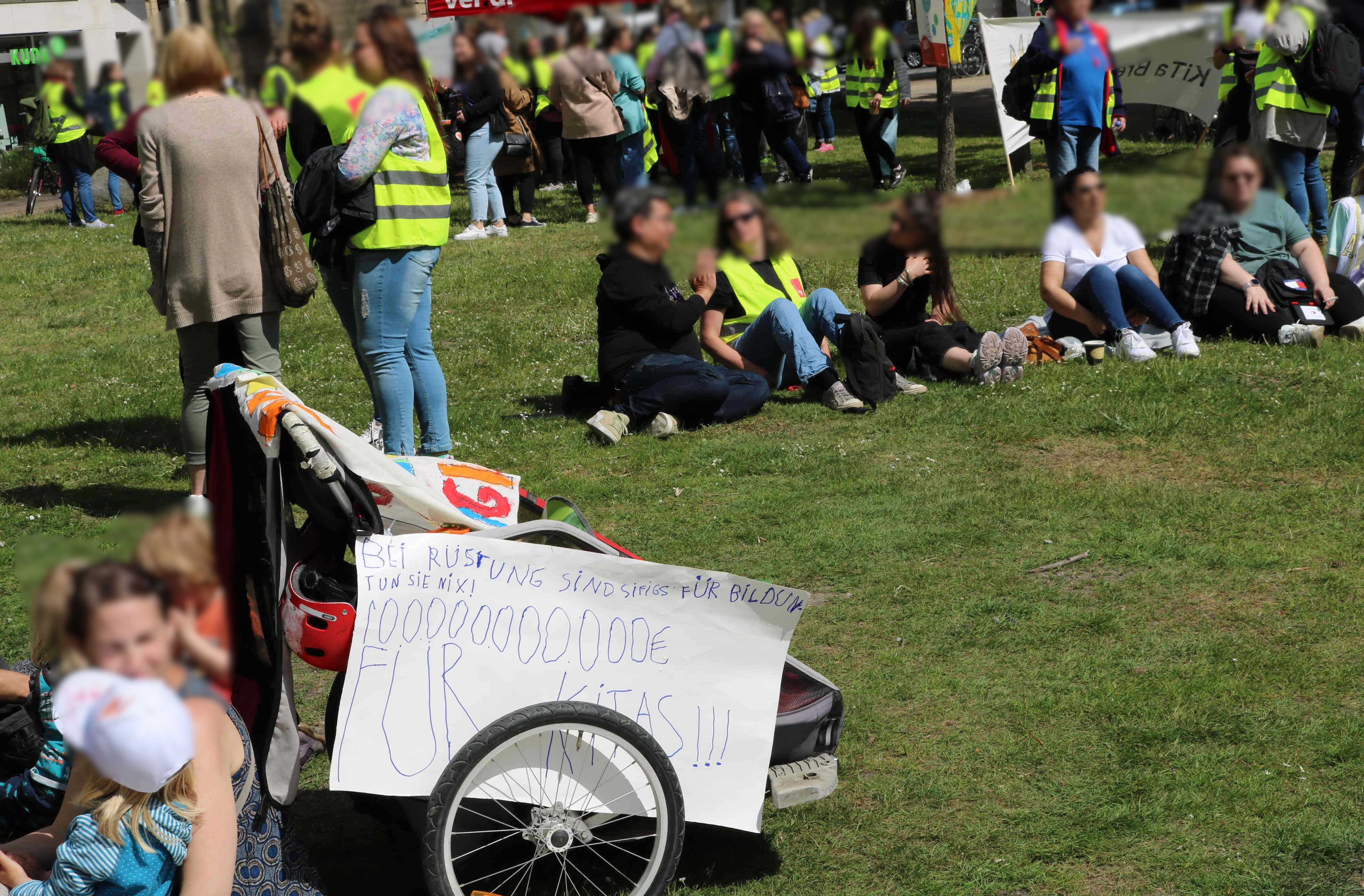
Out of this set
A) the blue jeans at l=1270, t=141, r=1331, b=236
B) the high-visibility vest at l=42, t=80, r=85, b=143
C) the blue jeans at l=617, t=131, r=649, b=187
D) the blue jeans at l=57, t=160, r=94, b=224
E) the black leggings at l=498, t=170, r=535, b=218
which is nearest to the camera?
the high-visibility vest at l=42, t=80, r=85, b=143

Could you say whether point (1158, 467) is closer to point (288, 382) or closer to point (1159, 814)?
point (1159, 814)

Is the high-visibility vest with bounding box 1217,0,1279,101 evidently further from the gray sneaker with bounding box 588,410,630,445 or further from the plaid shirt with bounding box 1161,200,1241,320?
the plaid shirt with bounding box 1161,200,1241,320

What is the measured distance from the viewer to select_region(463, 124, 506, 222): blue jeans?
491cm

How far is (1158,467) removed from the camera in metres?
5.32

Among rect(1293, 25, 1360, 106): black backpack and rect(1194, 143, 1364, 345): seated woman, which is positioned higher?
rect(1293, 25, 1360, 106): black backpack

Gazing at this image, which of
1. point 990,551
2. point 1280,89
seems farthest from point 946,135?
point 990,551

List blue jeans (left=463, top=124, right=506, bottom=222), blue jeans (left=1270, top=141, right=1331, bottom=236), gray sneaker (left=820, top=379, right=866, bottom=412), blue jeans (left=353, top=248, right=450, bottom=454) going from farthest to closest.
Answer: blue jeans (left=1270, top=141, right=1331, bottom=236)
gray sneaker (left=820, top=379, right=866, bottom=412)
blue jeans (left=463, top=124, right=506, bottom=222)
blue jeans (left=353, top=248, right=450, bottom=454)

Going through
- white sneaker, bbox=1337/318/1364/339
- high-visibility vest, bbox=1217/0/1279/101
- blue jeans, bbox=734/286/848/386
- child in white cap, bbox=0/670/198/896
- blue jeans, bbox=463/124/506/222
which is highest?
high-visibility vest, bbox=1217/0/1279/101

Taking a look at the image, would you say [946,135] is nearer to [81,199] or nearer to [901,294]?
[901,294]

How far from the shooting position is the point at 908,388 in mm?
6473

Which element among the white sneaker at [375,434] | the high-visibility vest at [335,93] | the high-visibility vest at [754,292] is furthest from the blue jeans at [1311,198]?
the high-visibility vest at [335,93]

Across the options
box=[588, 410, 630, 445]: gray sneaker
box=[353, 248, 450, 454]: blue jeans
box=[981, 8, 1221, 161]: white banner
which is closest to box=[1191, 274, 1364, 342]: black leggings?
box=[588, 410, 630, 445]: gray sneaker

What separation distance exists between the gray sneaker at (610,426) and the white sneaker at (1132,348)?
2.51 m

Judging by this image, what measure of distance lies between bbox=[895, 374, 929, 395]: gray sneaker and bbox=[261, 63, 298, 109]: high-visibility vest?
18.5ft
